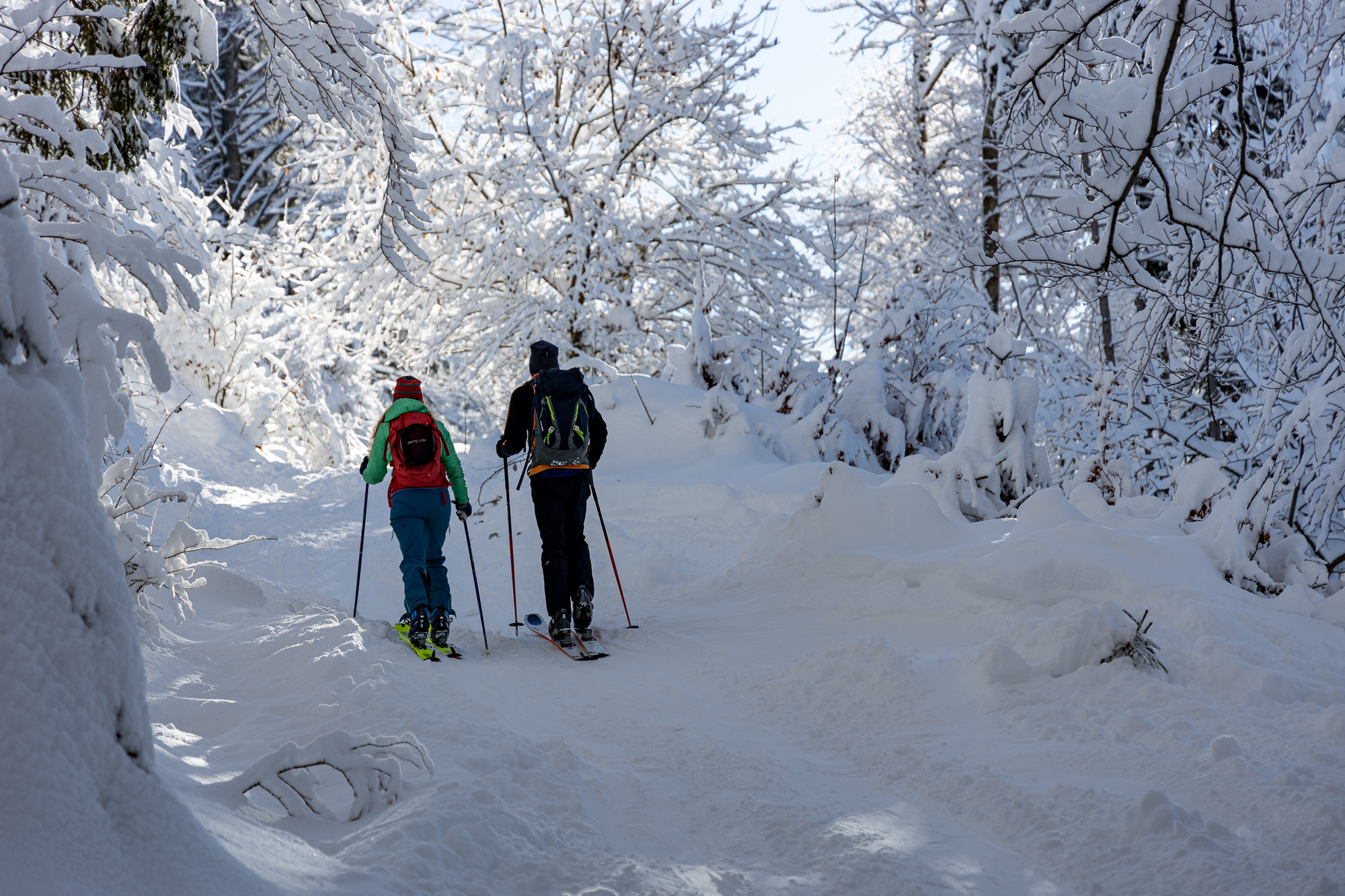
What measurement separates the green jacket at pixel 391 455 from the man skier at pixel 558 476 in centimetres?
30

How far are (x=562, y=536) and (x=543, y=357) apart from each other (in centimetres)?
112

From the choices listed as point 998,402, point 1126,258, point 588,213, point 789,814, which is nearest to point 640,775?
point 789,814

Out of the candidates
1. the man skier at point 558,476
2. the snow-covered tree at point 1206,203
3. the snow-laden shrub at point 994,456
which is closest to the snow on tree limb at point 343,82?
the man skier at point 558,476

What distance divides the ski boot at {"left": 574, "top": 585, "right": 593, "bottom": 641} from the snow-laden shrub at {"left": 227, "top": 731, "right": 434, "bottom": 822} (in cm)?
282

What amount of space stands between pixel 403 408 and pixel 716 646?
92.4 inches

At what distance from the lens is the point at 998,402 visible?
7.30 m

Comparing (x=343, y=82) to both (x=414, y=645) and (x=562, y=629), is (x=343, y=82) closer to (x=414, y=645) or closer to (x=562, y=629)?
(x=414, y=645)

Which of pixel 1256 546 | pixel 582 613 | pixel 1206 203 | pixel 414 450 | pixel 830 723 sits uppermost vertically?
pixel 1206 203

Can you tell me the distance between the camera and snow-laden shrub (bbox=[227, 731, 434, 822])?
2271 mm

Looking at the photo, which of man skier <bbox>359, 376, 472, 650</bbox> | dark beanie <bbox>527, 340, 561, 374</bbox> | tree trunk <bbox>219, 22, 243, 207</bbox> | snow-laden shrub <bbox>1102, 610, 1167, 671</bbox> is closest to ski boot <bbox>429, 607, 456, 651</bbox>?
man skier <bbox>359, 376, 472, 650</bbox>

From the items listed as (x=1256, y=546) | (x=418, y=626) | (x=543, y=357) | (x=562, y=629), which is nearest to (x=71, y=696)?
(x=418, y=626)

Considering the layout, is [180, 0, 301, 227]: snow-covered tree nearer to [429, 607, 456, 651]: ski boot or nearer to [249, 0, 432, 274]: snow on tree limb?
[249, 0, 432, 274]: snow on tree limb

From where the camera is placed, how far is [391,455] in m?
5.34

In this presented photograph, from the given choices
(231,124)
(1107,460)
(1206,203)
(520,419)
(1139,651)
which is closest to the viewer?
(1139,651)
